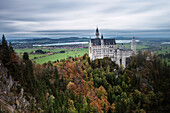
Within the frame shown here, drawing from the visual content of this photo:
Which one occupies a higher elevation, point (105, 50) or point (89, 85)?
point (105, 50)

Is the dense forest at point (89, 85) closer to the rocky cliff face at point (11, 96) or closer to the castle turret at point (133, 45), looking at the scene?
the rocky cliff face at point (11, 96)

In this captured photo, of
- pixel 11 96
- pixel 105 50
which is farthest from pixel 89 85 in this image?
pixel 11 96

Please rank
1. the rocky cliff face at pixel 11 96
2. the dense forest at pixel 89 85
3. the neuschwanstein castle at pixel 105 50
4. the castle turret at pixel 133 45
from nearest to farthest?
the rocky cliff face at pixel 11 96, the dense forest at pixel 89 85, the castle turret at pixel 133 45, the neuschwanstein castle at pixel 105 50

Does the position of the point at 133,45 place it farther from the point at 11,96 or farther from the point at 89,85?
the point at 11,96

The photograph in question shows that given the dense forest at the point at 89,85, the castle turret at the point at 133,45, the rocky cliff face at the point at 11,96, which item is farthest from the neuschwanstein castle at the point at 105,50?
the rocky cliff face at the point at 11,96

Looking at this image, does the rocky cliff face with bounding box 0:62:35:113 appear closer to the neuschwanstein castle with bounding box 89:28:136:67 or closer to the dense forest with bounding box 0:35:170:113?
the dense forest with bounding box 0:35:170:113

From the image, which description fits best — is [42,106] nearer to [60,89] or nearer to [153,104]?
[60,89]

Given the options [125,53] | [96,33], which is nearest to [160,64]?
[125,53]

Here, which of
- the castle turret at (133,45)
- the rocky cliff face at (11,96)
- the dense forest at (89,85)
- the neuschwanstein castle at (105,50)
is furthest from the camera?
the neuschwanstein castle at (105,50)

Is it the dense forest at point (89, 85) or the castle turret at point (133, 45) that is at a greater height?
the castle turret at point (133, 45)
